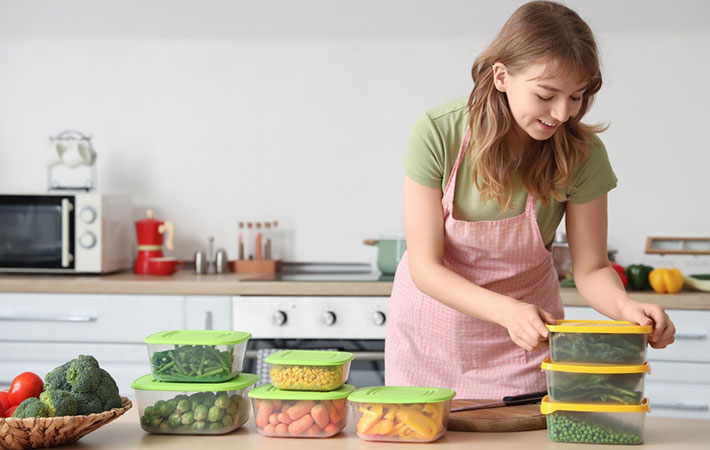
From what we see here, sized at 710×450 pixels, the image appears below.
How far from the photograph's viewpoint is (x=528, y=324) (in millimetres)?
1311

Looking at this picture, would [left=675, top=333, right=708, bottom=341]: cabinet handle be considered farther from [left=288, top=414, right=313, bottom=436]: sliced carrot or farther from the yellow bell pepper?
[left=288, top=414, right=313, bottom=436]: sliced carrot

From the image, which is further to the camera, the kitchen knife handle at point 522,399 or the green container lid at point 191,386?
the kitchen knife handle at point 522,399

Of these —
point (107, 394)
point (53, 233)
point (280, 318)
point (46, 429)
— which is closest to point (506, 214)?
point (107, 394)

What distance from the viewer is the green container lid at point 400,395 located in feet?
4.24

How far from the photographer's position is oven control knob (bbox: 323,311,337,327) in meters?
2.80

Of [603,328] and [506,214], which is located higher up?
[506,214]

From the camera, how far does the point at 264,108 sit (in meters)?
3.41

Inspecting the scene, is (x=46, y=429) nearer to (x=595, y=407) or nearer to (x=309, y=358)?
(x=309, y=358)

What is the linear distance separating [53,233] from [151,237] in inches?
14.5

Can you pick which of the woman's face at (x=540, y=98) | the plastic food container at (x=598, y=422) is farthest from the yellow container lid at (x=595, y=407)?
the woman's face at (x=540, y=98)

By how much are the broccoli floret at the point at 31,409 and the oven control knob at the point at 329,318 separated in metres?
1.59

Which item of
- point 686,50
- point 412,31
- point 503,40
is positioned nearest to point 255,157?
point 412,31

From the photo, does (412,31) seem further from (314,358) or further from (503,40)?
(314,358)

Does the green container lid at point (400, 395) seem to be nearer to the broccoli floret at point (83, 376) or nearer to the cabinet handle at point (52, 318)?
the broccoli floret at point (83, 376)
